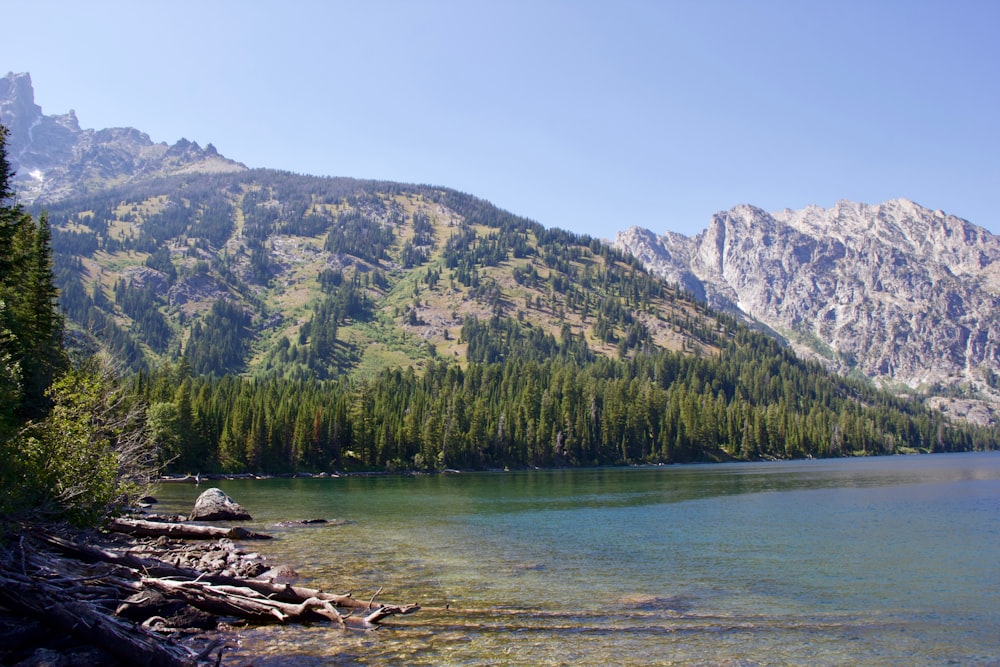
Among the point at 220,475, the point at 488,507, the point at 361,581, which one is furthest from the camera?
the point at 220,475

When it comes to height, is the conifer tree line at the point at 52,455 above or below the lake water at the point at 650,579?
above

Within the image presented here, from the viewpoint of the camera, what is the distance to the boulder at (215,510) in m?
60.8

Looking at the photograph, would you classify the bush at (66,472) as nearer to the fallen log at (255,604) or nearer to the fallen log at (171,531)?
the fallen log at (255,604)

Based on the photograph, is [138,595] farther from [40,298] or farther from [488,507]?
[488,507]

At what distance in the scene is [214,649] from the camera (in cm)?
2319

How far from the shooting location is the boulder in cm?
6084

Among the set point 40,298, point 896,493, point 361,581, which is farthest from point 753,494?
point 40,298

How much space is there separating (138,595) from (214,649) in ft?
14.3

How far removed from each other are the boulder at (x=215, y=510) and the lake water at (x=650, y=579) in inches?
104

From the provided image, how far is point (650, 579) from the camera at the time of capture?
37812 millimetres

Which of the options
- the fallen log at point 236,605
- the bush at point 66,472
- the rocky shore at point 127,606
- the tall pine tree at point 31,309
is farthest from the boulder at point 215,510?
the fallen log at point 236,605

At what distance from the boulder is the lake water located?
2.63 meters

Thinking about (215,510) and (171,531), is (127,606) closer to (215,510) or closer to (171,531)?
(171,531)

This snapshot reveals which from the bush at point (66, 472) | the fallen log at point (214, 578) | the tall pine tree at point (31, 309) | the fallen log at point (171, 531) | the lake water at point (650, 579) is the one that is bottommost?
the lake water at point (650, 579)
